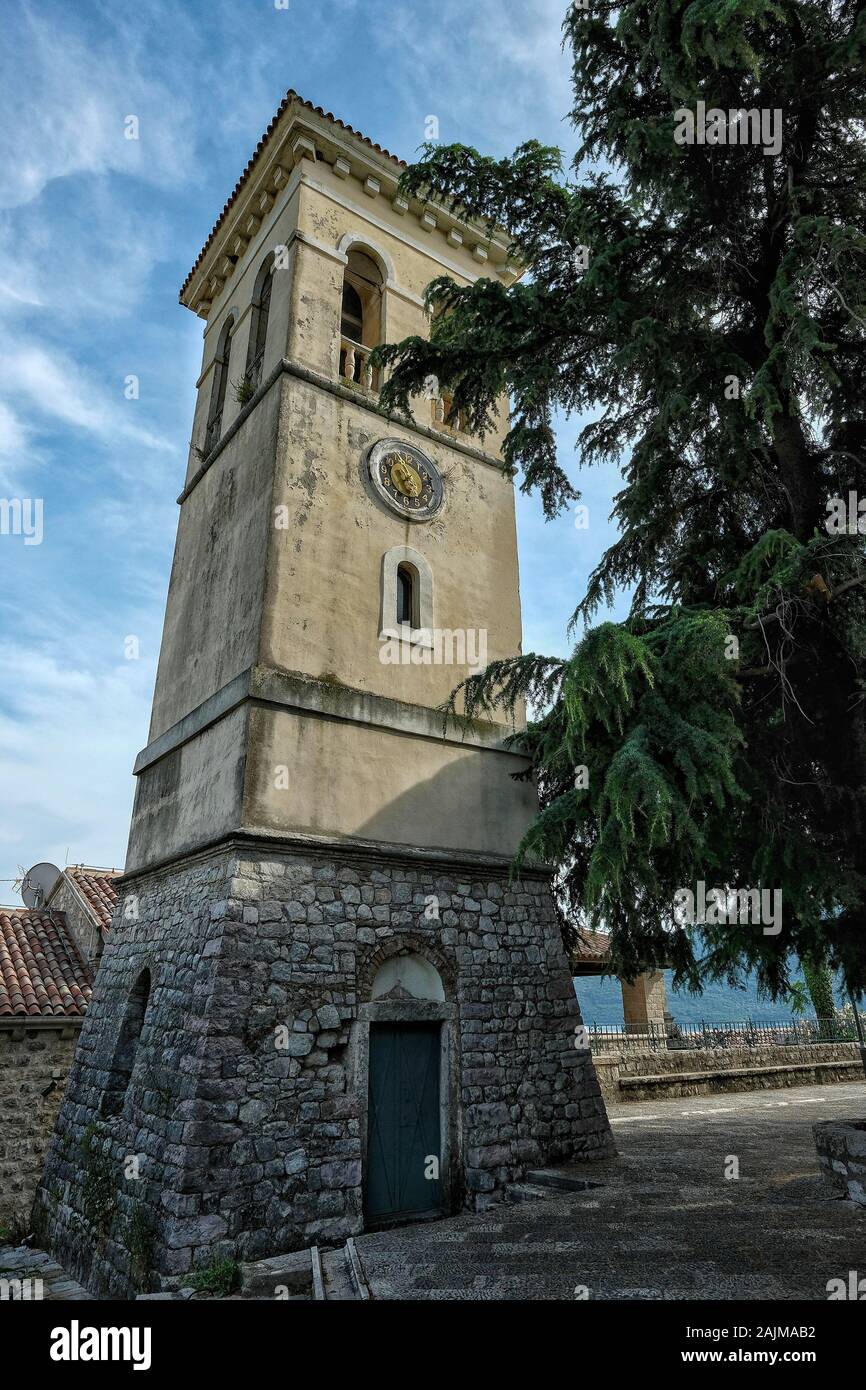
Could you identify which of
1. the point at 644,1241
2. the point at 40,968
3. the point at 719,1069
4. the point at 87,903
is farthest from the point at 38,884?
the point at 719,1069

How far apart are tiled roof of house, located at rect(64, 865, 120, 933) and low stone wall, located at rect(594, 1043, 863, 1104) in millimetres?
9456

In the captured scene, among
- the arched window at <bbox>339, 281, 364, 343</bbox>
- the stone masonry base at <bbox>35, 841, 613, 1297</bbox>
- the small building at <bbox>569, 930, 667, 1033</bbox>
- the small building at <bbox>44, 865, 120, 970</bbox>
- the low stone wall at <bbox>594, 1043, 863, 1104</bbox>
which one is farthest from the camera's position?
the small building at <bbox>569, 930, 667, 1033</bbox>

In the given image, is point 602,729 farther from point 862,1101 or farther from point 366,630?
point 862,1101

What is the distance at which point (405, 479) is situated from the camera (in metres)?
10.5

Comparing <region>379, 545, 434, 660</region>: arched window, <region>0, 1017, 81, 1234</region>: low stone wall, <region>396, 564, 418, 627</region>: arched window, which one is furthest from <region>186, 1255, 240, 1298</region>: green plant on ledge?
<region>396, 564, 418, 627</region>: arched window

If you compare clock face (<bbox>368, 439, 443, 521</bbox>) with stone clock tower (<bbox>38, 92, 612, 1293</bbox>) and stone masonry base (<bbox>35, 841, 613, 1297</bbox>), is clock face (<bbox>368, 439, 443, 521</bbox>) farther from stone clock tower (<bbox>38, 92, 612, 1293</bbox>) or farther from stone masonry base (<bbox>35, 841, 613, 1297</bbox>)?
stone masonry base (<bbox>35, 841, 613, 1297</bbox>)

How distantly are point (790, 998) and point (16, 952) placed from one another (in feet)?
39.1

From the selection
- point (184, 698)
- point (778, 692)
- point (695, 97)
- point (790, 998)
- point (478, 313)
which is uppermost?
point (695, 97)

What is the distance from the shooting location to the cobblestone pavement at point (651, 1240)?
185 inches

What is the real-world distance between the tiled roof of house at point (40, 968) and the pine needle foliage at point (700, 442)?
785 centimetres

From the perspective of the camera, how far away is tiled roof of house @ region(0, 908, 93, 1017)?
450 inches

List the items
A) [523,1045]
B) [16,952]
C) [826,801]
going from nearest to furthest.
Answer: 1. [826,801]
2. [523,1045]
3. [16,952]

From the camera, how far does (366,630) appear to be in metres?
9.29
